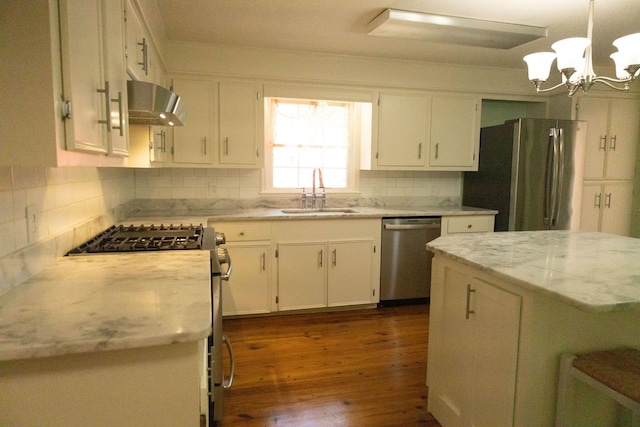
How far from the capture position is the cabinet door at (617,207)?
165 inches

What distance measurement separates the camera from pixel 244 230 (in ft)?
10.9

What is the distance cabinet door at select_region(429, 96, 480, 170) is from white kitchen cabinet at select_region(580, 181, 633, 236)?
47.3 inches

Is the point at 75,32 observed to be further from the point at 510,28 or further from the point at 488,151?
the point at 488,151

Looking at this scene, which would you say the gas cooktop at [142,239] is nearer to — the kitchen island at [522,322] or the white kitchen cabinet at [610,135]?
the kitchen island at [522,322]

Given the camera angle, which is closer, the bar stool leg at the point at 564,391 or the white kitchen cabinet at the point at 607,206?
the bar stool leg at the point at 564,391

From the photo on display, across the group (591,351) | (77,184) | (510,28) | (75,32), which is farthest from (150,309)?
(510,28)

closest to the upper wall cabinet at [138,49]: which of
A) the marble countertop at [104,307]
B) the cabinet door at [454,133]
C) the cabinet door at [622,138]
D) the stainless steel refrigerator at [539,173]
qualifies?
the marble countertop at [104,307]

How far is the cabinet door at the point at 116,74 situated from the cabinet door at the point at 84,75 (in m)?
0.06

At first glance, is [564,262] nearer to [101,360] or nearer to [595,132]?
[101,360]

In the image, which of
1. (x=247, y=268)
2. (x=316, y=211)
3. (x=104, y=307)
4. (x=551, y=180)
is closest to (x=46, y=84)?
(x=104, y=307)

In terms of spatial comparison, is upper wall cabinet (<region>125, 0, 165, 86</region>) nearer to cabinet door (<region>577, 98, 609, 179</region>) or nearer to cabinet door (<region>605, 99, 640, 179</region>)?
cabinet door (<region>577, 98, 609, 179</region>)

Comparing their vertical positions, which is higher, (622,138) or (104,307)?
(622,138)

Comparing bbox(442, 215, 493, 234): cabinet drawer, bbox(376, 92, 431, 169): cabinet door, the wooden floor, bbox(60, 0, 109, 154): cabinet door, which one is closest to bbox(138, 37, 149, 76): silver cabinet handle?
bbox(60, 0, 109, 154): cabinet door

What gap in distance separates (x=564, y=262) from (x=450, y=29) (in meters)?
1.78
